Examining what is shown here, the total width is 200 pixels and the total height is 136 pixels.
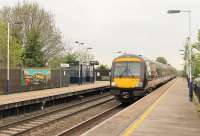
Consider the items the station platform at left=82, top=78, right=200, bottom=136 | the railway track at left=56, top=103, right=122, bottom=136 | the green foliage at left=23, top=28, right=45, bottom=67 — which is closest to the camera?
the station platform at left=82, top=78, right=200, bottom=136

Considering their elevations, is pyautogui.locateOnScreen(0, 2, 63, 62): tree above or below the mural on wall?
above

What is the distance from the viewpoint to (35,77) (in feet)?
107

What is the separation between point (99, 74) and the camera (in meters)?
64.2

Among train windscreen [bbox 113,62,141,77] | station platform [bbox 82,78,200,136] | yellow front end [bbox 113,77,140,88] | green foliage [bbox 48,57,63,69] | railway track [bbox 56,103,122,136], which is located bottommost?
railway track [bbox 56,103,122,136]

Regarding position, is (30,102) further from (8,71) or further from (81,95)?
(81,95)

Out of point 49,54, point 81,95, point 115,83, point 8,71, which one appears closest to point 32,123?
point 115,83

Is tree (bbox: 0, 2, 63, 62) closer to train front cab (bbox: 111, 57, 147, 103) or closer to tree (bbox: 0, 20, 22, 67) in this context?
tree (bbox: 0, 20, 22, 67)

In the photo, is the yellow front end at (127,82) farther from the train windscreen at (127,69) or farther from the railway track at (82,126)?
the railway track at (82,126)

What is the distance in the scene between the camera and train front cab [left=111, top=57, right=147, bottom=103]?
22953 mm

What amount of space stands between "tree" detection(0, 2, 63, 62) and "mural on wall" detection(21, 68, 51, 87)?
48.6ft

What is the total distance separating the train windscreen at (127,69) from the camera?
918 inches

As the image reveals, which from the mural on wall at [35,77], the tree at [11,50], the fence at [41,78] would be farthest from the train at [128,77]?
the tree at [11,50]

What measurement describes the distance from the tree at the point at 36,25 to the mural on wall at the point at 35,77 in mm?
14815

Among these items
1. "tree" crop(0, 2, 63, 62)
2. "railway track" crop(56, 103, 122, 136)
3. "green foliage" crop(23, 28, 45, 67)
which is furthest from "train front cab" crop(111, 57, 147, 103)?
"tree" crop(0, 2, 63, 62)
